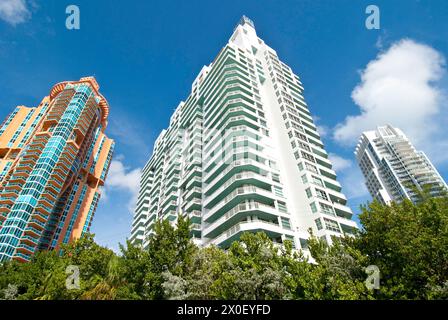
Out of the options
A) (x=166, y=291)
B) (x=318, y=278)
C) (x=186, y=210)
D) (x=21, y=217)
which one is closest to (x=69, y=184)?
(x=21, y=217)

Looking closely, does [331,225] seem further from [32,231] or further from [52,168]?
[52,168]

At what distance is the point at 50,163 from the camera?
255ft

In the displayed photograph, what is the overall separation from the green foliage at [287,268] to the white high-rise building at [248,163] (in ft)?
22.9

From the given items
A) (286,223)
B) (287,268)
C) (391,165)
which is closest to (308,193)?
(286,223)

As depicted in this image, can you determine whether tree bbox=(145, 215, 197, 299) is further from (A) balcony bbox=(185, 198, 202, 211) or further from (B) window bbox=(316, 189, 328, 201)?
(B) window bbox=(316, 189, 328, 201)

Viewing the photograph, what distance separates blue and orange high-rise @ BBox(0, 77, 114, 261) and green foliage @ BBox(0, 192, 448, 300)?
2251 inches

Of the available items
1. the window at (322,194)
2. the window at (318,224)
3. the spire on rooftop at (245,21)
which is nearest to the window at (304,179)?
the window at (322,194)

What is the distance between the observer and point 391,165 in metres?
122

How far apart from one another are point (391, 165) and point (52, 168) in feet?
466

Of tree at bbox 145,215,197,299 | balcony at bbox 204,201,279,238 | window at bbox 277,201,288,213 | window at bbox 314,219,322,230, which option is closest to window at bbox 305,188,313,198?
window at bbox 277,201,288,213

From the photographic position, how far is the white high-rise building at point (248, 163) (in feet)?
117

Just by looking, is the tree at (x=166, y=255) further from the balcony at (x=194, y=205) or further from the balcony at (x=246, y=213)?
the balcony at (x=194, y=205)
